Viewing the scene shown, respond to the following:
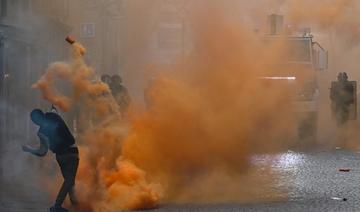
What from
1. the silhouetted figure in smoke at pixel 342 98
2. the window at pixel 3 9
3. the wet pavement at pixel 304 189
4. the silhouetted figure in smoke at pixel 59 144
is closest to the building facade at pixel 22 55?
the window at pixel 3 9

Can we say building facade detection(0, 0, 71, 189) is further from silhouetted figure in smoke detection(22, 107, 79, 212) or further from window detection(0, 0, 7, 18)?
silhouetted figure in smoke detection(22, 107, 79, 212)

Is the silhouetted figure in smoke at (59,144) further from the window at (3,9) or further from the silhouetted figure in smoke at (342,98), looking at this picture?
the silhouetted figure in smoke at (342,98)

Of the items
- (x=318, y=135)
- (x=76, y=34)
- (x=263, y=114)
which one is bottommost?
(x=318, y=135)

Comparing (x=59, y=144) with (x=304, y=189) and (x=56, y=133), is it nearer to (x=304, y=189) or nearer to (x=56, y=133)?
(x=56, y=133)

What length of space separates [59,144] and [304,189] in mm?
4217

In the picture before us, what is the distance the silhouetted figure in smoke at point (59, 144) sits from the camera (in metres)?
9.32

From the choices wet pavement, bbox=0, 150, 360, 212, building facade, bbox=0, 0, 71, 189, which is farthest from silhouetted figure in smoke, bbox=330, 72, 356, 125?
building facade, bbox=0, 0, 71, 189

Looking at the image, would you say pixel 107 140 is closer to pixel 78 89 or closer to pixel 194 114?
pixel 78 89

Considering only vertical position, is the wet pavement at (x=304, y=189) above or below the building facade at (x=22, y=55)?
below

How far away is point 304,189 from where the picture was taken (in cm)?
1188

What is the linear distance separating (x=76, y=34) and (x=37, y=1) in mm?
1528

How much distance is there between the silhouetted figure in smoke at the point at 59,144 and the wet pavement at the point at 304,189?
1118mm

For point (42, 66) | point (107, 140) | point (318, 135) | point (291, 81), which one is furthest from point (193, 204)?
point (318, 135)

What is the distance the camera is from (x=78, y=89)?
10.5m
